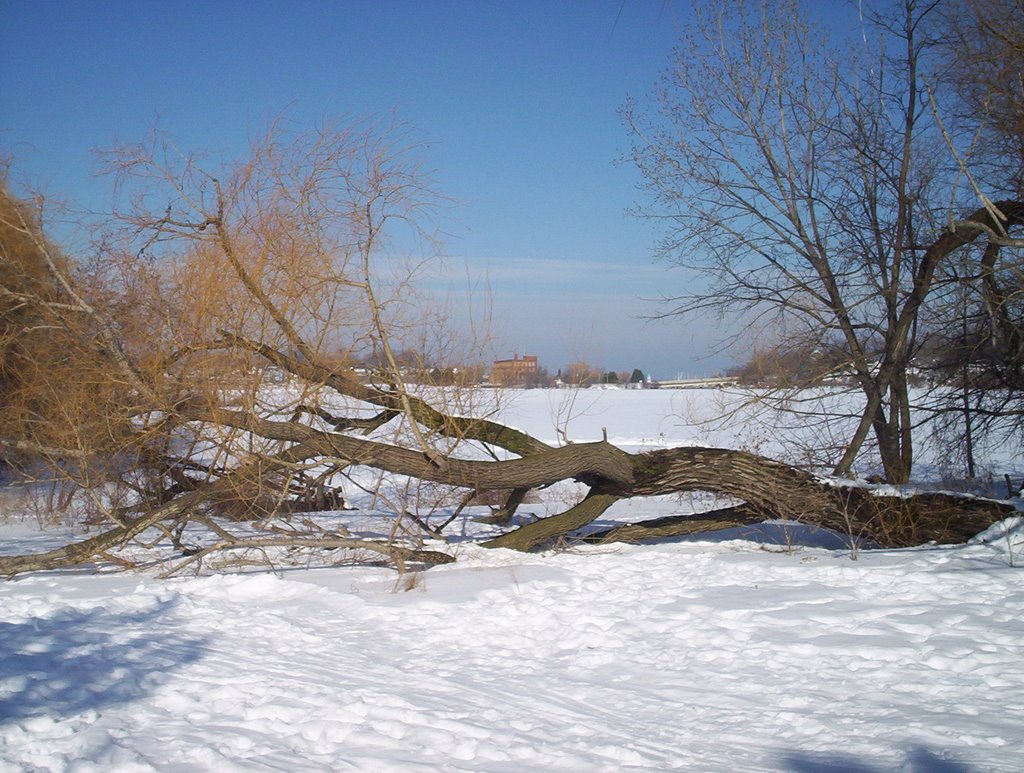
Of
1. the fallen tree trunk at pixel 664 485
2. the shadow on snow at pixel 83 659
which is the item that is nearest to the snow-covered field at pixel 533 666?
the shadow on snow at pixel 83 659

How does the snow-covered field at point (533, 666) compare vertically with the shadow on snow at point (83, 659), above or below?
below

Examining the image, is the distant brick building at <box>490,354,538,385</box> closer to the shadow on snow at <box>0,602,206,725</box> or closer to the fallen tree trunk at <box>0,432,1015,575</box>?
the fallen tree trunk at <box>0,432,1015,575</box>

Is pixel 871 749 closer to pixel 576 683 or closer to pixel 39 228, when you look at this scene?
pixel 576 683

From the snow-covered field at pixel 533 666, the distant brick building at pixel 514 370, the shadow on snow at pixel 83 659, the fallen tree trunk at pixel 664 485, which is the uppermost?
the distant brick building at pixel 514 370

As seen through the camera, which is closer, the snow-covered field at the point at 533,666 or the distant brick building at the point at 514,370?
the snow-covered field at the point at 533,666

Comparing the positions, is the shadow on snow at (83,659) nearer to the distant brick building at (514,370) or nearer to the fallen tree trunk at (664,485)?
the fallen tree trunk at (664,485)

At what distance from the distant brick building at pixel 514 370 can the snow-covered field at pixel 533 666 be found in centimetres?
238

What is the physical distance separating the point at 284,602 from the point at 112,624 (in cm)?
154

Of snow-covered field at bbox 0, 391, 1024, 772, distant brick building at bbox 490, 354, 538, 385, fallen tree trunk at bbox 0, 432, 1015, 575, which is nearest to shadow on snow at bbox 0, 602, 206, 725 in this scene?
snow-covered field at bbox 0, 391, 1024, 772

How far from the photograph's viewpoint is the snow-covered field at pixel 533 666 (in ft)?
12.7

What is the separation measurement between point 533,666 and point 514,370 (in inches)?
204

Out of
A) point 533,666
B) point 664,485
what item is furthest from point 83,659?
point 664,485

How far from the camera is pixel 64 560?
8000 millimetres

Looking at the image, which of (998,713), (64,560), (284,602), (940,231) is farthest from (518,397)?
(998,713)
